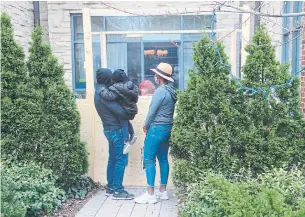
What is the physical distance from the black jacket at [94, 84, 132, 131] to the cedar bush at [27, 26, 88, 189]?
0.40 metres

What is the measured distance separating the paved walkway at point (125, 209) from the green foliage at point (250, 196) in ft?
2.07

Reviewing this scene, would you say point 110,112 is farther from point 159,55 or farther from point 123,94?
point 159,55

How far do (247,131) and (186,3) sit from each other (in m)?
5.47

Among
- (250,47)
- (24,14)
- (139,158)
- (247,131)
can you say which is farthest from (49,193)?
(24,14)

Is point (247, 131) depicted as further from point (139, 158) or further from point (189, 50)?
point (189, 50)

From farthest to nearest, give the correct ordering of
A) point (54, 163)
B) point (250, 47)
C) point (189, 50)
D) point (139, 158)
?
1. point (189, 50)
2. point (139, 158)
3. point (54, 163)
4. point (250, 47)

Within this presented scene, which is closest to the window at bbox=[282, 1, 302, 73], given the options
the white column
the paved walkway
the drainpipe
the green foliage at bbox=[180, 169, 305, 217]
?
the green foliage at bbox=[180, 169, 305, 217]

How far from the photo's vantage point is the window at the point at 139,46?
900 centimetres

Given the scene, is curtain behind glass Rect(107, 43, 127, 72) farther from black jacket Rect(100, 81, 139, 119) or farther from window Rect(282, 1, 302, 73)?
black jacket Rect(100, 81, 139, 119)

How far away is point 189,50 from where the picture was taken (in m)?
9.09

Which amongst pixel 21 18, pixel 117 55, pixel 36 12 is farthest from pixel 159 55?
pixel 21 18

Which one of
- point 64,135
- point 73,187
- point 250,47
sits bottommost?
point 73,187

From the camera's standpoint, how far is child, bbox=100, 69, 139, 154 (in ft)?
14.4

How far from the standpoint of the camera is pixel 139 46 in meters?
9.22
